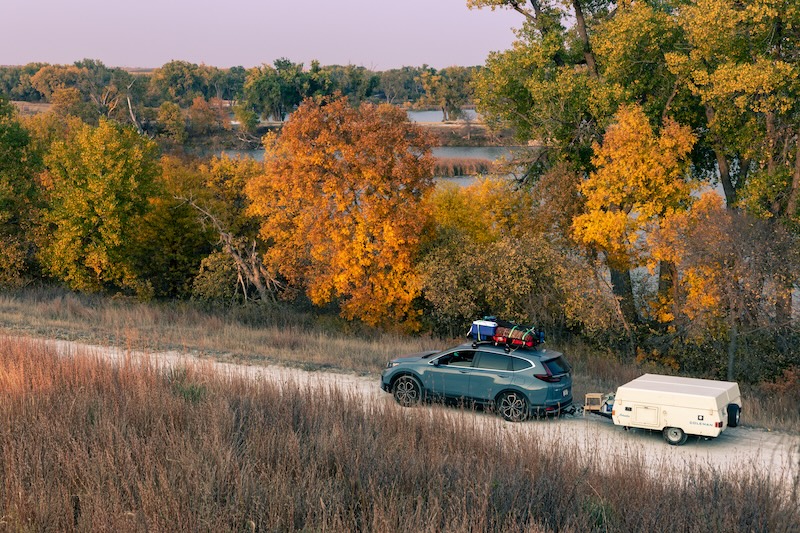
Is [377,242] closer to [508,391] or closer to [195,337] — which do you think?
[195,337]

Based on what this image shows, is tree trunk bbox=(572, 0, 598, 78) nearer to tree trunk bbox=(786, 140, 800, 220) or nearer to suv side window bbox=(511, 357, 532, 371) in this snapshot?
tree trunk bbox=(786, 140, 800, 220)

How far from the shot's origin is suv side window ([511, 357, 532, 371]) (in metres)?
14.5

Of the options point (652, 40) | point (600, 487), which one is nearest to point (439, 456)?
point (600, 487)

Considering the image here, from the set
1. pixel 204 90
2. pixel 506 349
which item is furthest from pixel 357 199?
pixel 204 90

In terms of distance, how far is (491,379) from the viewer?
14641 millimetres

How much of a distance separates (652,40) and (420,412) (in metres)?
28.1

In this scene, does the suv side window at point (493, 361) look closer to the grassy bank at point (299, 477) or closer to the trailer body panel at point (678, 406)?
the trailer body panel at point (678, 406)

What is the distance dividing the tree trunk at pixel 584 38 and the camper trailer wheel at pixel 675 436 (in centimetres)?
2607

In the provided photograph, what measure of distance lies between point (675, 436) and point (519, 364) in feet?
9.88

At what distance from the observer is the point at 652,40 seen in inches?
1304

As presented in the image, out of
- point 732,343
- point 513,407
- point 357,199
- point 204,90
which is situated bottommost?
point 732,343

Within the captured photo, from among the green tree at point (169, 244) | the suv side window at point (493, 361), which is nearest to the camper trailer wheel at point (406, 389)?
the suv side window at point (493, 361)

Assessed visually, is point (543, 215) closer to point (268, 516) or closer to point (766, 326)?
point (766, 326)

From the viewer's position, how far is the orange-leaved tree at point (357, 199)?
104 ft
